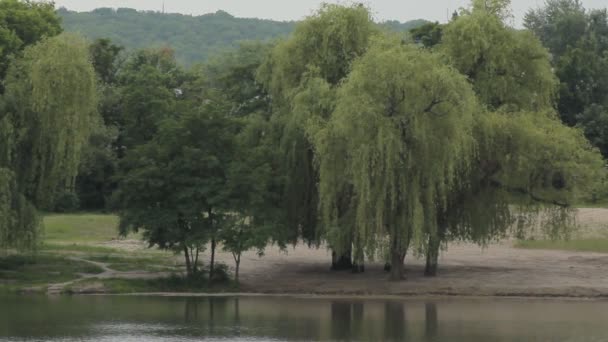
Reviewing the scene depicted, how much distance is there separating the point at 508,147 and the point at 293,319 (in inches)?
521

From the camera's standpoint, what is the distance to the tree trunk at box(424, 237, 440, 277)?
1957 inches

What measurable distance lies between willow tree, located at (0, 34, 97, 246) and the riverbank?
3.76 m

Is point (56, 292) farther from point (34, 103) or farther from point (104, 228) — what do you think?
point (104, 228)

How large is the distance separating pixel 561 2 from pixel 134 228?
113m

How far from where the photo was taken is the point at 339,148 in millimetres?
49312

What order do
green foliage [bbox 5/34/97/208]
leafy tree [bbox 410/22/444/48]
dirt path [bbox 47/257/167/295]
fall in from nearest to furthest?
1. green foliage [bbox 5/34/97/208]
2. dirt path [bbox 47/257/167/295]
3. leafy tree [bbox 410/22/444/48]

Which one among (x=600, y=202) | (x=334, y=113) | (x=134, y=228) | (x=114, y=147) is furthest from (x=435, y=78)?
(x=114, y=147)

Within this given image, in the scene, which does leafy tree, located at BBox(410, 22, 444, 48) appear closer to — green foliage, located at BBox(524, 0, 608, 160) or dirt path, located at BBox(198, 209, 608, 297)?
green foliage, located at BBox(524, 0, 608, 160)

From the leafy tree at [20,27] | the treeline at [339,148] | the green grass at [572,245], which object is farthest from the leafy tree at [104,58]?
the green grass at [572,245]

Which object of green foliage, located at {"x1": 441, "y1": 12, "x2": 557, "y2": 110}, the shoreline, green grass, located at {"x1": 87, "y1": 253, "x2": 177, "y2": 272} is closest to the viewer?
the shoreline

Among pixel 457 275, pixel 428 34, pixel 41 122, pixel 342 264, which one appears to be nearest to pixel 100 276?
pixel 41 122

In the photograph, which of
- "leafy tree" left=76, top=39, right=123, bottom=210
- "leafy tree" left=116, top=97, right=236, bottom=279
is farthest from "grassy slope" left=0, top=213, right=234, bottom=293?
"leafy tree" left=76, top=39, right=123, bottom=210

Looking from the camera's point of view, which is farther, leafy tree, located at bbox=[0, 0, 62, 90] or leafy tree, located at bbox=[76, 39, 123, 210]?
leafy tree, located at bbox=[76, 39, 123, 210]

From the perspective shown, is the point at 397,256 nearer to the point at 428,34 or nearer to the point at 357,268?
the point at 357,268
